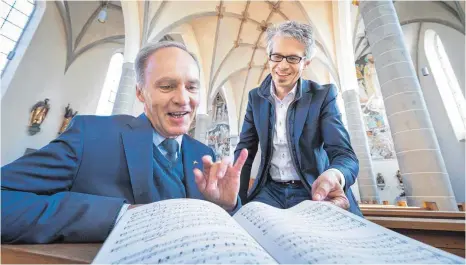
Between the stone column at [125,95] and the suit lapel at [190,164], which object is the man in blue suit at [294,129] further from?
the stone column at [125,95]

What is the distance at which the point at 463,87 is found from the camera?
8.53 m

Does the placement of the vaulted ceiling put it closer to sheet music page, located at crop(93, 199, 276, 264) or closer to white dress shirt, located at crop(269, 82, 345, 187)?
white dress shirt, located at crop(269, 82, 345, 187)

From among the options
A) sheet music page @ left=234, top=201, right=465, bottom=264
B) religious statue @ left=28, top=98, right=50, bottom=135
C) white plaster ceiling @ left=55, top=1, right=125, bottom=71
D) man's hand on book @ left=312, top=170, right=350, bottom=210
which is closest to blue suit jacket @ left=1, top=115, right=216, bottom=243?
sheet music page @ left=234, top=201, right=465, bottom=264

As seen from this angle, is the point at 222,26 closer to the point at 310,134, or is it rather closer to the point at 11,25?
the point at 11,25

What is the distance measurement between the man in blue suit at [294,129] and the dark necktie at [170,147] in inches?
29.4

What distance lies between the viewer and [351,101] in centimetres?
792

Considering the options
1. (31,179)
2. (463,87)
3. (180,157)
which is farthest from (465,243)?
(463,87)

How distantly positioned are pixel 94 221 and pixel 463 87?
12.1 meters

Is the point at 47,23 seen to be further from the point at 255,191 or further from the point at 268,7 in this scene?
the point at 255,191

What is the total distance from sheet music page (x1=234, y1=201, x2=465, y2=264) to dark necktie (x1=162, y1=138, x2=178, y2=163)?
63 centimetres

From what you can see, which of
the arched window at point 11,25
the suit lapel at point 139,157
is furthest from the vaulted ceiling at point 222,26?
the suit lapel at point 139,157

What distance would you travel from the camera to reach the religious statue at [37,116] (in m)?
7.92

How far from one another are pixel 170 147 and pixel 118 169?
0.29 m

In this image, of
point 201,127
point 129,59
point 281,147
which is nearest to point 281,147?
point 281,147
